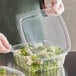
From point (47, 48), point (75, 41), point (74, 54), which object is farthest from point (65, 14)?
point (47, 48)

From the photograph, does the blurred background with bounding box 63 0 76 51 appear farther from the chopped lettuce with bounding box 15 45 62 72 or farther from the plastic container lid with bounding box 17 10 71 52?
the chopped lettuce with bounding box 15 45 62 72

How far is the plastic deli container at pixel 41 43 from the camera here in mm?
883

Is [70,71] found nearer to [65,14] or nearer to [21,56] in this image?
[21,56]

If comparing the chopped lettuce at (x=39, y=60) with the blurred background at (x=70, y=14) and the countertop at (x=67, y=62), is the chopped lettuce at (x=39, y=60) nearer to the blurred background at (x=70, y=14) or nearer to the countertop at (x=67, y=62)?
the countertop at (x=67, y=62)

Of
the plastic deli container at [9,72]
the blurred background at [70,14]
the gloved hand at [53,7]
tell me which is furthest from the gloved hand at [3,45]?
the blurred background at [70,14]

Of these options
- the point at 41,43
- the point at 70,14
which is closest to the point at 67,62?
the point at 41,43

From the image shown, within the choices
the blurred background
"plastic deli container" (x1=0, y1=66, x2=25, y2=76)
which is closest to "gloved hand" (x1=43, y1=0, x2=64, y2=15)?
"plastic deli container" (x1=0, y1=66, x2=25, y2=76)

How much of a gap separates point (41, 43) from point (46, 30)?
0.17m

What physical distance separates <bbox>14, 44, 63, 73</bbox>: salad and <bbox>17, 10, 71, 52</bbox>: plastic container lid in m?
0.05

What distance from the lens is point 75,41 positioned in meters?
2.00

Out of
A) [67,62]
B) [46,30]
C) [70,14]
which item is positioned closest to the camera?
[67,62]

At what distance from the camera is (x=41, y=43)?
101 cm

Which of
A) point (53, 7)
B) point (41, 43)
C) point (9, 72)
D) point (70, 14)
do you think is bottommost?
point (9, 72)

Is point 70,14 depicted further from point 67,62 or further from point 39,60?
point 39,60
